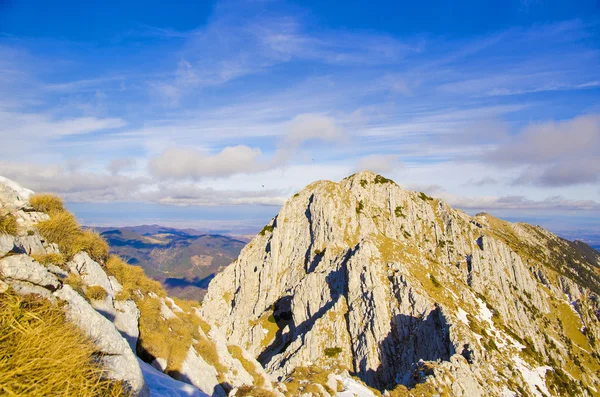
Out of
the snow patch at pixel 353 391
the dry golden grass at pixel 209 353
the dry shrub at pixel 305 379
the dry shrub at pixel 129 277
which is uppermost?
the dry shrub at pixel 129 277

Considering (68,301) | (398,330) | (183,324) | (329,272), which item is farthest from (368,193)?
(68,301)

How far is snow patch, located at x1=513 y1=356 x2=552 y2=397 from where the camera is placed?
68.9 metres

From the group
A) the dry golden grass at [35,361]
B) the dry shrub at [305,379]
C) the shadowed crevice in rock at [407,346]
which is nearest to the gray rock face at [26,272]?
the dry golden grass at [35,361]

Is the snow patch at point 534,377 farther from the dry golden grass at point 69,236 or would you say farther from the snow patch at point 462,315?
the dry golden grass at point 69,236

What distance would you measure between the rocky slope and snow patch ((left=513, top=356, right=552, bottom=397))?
78873mm

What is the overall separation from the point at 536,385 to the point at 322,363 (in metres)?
51.6

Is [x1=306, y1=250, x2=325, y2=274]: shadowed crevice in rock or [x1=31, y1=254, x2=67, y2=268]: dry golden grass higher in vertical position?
[x1=31, y1=254, x2=67, y2=268]: dry golden grass

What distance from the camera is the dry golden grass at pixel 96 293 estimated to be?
1538 cm

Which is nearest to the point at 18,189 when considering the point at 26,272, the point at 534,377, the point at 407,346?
the point at 26,272

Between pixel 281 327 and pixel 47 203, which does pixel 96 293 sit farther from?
pixel 281 327

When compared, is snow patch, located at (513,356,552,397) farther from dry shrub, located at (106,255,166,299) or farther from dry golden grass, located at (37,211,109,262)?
dry golden grass, located at (37,211,109,262)

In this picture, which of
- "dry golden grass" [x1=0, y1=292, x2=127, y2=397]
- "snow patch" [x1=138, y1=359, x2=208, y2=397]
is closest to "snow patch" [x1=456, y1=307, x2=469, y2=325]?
"snow patch" [x1=138, y1=359, x2=208, y2=397]

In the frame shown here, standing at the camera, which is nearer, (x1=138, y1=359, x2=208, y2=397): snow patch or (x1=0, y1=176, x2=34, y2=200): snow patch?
(x1=138, y1=359, x2=208, y2=397): snow patch

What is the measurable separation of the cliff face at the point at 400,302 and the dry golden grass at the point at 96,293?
52.6 m
